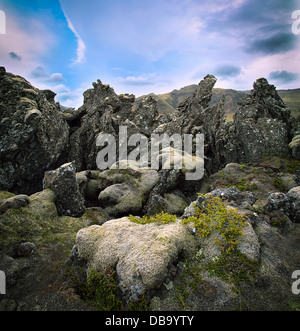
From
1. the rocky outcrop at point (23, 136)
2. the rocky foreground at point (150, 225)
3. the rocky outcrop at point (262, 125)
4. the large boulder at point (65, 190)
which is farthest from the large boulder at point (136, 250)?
the rocky outcrop at point (262, 125)

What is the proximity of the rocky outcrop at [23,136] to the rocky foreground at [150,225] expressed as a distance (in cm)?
15

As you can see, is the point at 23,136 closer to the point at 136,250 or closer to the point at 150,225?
the point at 150,225

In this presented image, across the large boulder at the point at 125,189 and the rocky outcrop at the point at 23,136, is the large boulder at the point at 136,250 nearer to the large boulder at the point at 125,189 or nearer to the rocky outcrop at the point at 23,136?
the large boulder at the point at 125,189

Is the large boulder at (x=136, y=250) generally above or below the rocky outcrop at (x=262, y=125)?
below

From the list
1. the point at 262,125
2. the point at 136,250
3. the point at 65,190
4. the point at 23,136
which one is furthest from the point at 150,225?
the point at 262,125

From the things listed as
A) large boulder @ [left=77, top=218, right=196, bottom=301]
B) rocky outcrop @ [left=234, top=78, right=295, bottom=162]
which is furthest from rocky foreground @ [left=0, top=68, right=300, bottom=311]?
rocky outcrop @ [left=234, top=78, right=295, bottom=162]

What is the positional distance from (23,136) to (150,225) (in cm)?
2457

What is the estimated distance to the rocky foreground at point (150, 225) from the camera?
29.2 ft

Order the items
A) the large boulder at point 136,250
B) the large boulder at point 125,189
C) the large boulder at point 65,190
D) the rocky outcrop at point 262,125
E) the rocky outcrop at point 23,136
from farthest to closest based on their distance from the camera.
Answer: the rocky outcrop at point 262,125
the rocky outcrop at point 23,136
the large boulder at point 125,189
the large boulder at point 65,190
the large boulder at point 136,250

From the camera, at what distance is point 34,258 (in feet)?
44.2

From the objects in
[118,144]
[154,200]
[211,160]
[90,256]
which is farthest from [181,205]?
[118,144]

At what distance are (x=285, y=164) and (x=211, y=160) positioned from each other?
1439 cm

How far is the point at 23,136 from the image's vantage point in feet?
88.2
